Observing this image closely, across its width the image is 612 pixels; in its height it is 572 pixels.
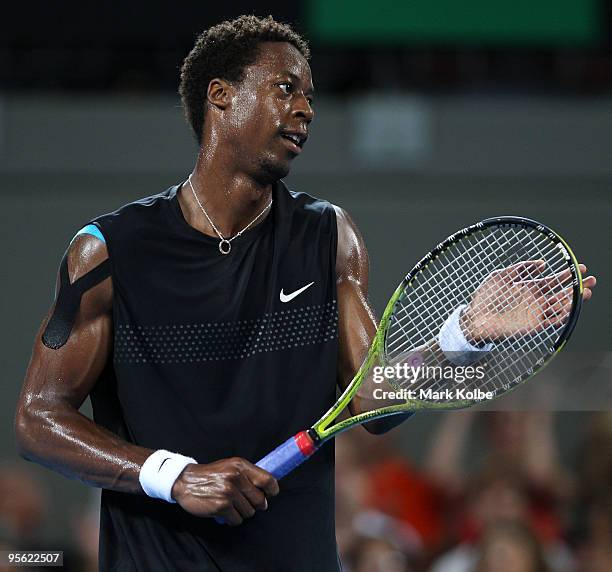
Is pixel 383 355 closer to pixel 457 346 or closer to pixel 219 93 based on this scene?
pixel 457 346

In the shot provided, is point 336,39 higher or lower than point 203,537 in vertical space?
higher

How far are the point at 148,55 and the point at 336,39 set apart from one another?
1.08 m

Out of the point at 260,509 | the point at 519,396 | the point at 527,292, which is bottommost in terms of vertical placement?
the point at 519,396

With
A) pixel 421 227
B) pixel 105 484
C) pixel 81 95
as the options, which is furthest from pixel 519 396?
pixel 81 95

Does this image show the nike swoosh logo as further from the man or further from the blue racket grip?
the blue racket grip

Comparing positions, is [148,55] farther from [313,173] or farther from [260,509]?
[260,509]

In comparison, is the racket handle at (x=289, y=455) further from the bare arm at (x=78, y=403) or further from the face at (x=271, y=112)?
the face at (x=271, y=112)

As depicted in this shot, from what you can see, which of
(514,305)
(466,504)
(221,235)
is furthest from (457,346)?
(466,504)

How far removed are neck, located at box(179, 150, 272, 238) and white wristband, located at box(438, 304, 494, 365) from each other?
425 millimetres

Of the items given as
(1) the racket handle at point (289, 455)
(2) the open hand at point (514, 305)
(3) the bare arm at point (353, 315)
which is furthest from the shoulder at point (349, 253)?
(1) the racket handle at point (289, 455)

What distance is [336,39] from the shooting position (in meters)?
6.20

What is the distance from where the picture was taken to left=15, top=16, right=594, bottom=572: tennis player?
2.03m

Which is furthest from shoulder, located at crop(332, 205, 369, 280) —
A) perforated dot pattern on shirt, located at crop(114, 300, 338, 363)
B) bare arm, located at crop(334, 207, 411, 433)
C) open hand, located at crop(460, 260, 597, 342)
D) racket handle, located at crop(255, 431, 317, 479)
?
racket handle, located at crop(255, 431, 317, 479)

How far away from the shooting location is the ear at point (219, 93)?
2191 millimetres
